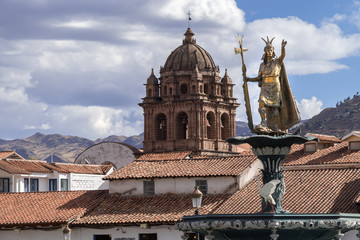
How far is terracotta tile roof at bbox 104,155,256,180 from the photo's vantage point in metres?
49.9

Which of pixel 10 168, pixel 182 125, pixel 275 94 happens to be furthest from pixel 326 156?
pixel 275 94

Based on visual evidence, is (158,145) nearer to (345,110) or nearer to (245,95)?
(245,95)

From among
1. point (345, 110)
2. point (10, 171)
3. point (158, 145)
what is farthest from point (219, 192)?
point (345, 110)

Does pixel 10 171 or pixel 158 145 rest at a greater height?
pixel 158 145

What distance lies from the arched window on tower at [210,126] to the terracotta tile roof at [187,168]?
38.4 meters

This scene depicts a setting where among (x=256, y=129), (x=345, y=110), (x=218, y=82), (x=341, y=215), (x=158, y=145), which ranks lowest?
(x=341, y=215)

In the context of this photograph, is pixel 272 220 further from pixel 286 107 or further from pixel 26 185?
pixel 26 185

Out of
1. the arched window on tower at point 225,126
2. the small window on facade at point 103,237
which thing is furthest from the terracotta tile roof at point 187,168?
the arched window on tower at point 225,126

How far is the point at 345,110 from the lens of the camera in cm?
19675

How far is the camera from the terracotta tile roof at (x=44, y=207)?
4953 cm

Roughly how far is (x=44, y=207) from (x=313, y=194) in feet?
49.1

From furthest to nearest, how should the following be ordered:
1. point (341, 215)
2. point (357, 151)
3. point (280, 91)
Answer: point (357, 151) < point (280, 91) < point (341, 215)

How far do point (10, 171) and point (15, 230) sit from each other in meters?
17.0

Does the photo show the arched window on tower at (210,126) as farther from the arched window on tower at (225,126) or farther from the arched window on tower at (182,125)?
the arched window on tower at (182,125)
